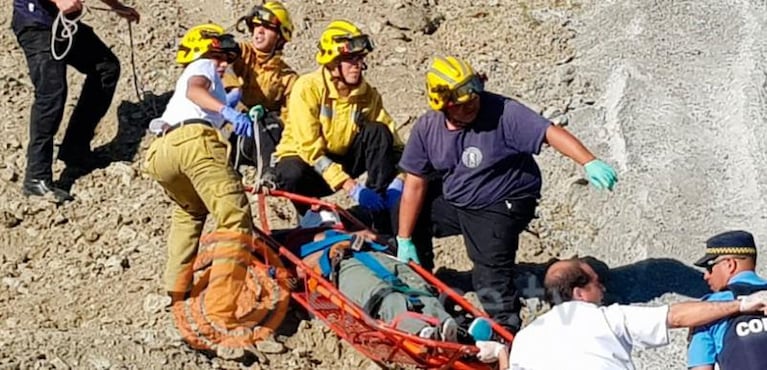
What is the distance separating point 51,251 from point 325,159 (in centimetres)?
182

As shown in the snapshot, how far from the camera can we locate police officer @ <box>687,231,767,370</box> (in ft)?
19.2

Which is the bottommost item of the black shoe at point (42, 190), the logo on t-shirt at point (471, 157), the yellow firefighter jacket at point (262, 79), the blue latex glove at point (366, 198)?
the black shoe at point (42, 190)

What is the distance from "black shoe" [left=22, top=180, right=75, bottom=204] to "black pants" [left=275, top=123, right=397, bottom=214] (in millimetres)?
1656

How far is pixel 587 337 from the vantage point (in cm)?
557

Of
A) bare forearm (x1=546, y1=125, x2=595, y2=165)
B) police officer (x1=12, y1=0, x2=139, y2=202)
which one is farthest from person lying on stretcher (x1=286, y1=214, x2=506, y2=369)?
police officer (x1=12, y1=0, x2=139, y2=202)

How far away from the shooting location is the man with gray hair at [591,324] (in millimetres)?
5574

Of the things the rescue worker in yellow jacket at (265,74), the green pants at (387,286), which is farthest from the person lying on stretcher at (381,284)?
the rescue worker in yellow jacket at (265,74)

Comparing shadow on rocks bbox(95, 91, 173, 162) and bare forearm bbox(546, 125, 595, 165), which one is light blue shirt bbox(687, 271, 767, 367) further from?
shadow on rocks bbox(95, 91, 173, 162)

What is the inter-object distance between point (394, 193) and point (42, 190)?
2418 millimetres

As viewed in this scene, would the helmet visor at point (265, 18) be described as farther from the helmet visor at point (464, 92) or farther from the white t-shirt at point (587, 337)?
the white t-shirt at point (587, 337)

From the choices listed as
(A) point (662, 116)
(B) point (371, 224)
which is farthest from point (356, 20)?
(B) point (371, 224)

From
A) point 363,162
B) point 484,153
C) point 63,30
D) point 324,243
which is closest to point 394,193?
point 363,162

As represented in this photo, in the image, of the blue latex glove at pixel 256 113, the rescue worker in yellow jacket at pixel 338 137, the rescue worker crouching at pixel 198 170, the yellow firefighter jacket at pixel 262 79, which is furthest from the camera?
the yellow firefighter jacket at pixel 262 79

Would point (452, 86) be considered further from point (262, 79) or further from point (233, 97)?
point (262, 79)
